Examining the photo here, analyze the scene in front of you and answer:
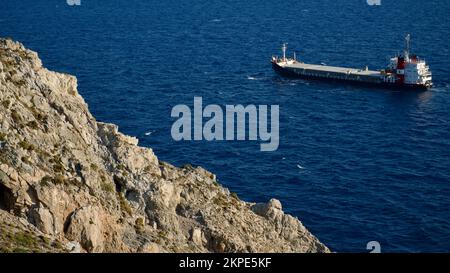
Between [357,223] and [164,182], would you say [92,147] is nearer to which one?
[164,182]

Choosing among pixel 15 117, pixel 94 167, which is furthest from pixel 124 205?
pixel 15 117

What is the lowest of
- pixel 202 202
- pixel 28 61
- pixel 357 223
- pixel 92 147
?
pixel 357 223

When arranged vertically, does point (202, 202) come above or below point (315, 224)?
above

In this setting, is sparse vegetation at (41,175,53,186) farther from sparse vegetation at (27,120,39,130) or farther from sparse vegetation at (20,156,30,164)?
sparse vegetation at (27,120,39,130)

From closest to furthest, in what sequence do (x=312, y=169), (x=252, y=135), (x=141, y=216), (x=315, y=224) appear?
(x=141, y=216) → (x=315, y=224) → (x=312, y=169) → (x=252, y=135)

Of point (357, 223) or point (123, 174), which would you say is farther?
point (357, 223)

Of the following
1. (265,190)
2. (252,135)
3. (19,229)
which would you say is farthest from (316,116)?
(19,229)

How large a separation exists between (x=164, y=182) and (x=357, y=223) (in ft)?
225

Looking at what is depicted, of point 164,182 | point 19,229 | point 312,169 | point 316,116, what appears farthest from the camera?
point 316,116

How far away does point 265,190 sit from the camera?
148250mm
